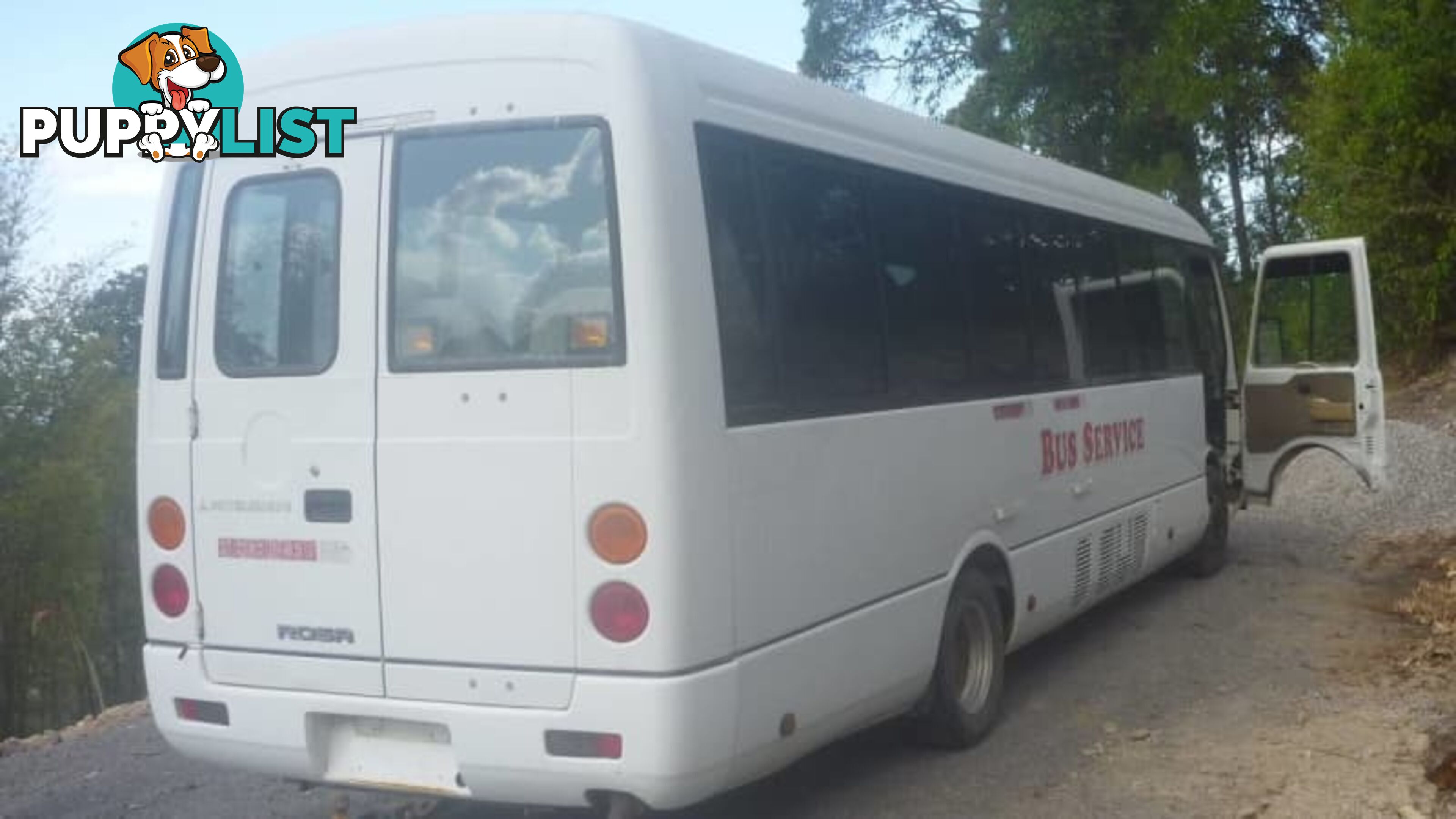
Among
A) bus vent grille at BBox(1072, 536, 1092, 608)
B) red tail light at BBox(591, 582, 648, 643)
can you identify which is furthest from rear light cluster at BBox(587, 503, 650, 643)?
bus vent grille at BBox(1072, 536, 1092, 608)

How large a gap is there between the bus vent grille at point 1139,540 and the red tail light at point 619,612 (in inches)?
210

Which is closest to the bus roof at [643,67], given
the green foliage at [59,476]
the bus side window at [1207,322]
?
the bus side window at [1207,322]

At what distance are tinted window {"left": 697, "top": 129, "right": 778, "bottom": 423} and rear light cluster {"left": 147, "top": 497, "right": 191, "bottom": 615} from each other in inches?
83.4

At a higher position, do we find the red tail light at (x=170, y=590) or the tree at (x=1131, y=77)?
the tree at (x=1131, y=77)

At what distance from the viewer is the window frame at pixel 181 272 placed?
5.46 meters

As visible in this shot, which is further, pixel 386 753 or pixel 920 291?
pixel 920 291

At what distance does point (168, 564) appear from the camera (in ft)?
17.7

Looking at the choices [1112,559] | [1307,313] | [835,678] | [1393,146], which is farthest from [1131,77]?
[835,678]

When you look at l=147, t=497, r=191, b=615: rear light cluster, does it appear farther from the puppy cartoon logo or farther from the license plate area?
the puppy cartoon logo

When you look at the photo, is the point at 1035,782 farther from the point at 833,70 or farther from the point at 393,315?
the point at 833,70

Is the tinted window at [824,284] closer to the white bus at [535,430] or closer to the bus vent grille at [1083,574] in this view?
the white bus at [535,430]

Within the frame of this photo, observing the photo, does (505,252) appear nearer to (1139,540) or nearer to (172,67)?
(172,67)

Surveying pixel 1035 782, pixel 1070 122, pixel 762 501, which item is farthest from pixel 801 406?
pixel 1070 122

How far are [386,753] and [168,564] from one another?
115 centimetres
